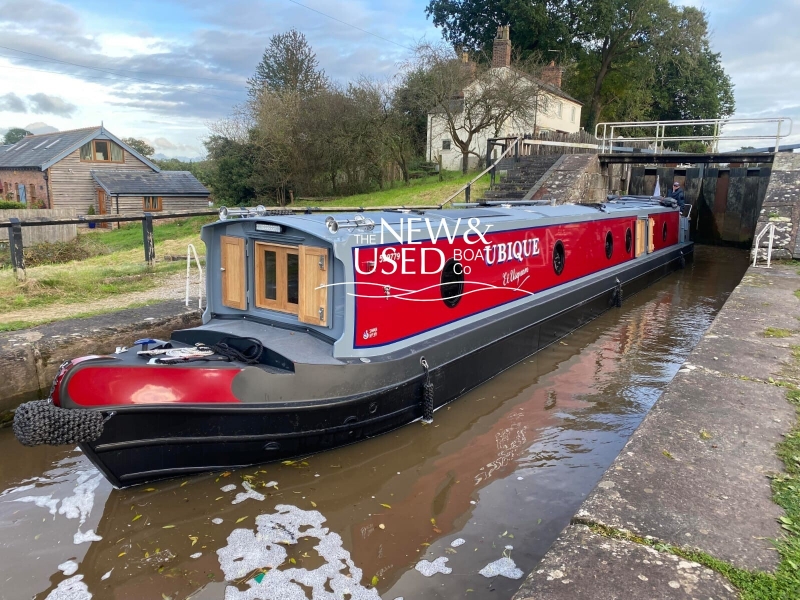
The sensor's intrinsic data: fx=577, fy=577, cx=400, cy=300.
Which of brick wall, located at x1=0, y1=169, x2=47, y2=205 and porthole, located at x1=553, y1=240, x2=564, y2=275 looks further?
brick wall, located at x1=0, y1=169, x2=47, y2=205

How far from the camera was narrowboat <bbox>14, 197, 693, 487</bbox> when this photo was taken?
4.11 m

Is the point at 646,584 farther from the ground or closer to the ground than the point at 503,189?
closer to the ground

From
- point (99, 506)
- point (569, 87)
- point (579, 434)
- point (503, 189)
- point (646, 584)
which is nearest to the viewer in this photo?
point (646, 584)

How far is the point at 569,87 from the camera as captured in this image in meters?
37.1

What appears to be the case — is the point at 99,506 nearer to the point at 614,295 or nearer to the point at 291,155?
the point at 614,295

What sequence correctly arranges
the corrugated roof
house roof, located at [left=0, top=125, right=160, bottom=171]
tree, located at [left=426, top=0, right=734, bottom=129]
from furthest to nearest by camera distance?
tree, located at [left=426, top=0, right=734, bottom=129] → the corrugated roof → house roof, located at [left=0, top=125, right=160, bottom=171]

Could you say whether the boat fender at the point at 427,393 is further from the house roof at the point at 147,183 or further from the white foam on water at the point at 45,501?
the house roof at the point at 147,183

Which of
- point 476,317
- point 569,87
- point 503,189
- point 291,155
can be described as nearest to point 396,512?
point 476,317

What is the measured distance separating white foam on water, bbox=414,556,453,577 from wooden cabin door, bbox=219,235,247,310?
123 inches

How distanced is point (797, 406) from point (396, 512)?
2984 millimetres

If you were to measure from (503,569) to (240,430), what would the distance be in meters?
2.21

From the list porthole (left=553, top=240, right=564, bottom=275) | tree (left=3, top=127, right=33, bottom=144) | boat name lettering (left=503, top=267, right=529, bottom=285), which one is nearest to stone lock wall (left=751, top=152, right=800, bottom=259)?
porthole (left=553, top=240, right=564, bottom=275)

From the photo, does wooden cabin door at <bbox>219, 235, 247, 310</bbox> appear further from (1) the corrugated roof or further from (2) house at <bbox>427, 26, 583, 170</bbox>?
(1) the corrugated roof

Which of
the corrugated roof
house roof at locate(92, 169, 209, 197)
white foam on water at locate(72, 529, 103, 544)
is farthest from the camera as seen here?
the corrugated roof
